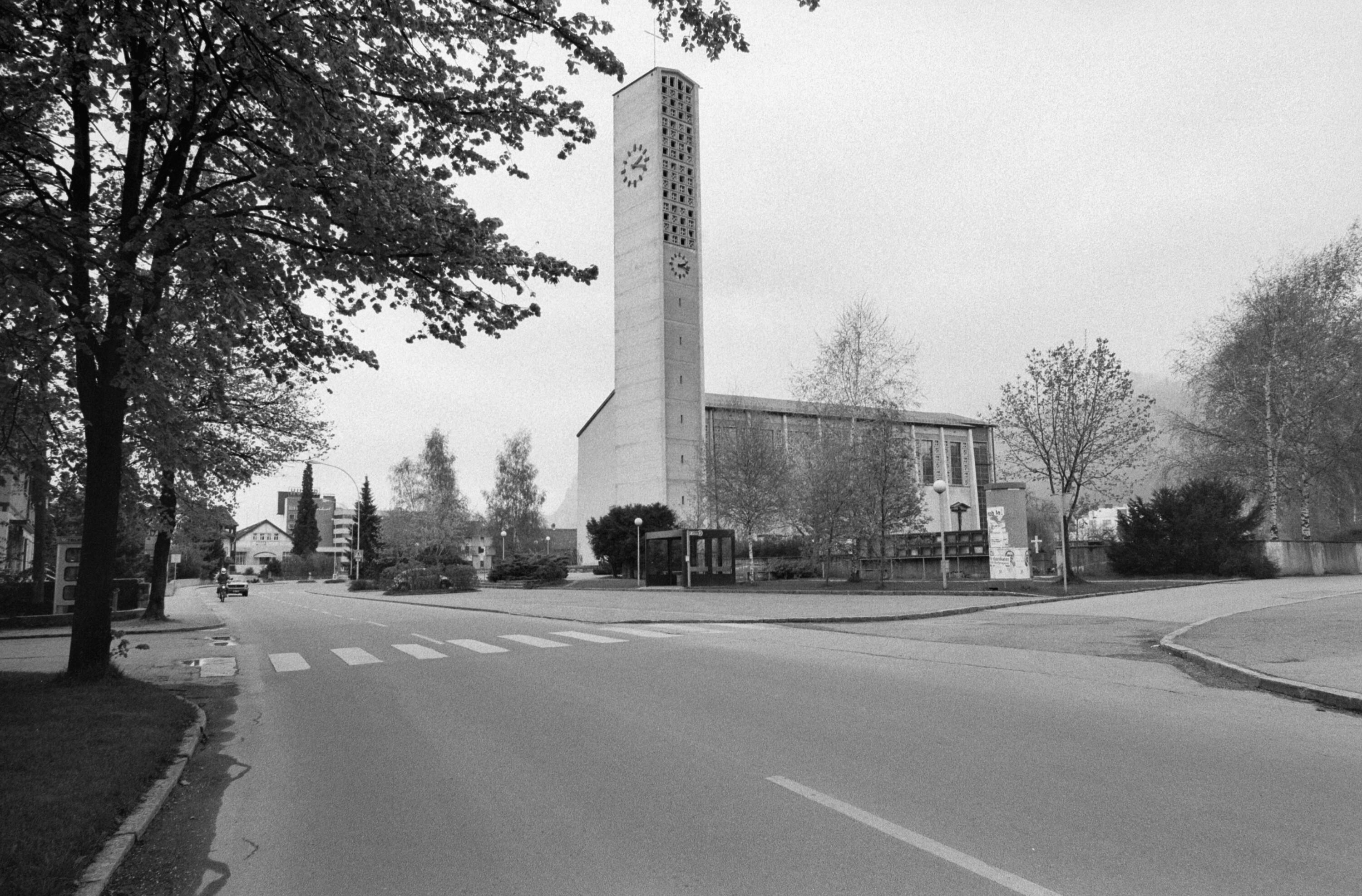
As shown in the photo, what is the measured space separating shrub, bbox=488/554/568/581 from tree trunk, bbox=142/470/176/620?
1168 inches

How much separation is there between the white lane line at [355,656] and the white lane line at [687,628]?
6172 mm

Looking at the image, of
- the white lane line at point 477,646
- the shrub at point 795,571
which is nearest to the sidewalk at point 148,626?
the white lane line at point 477,646

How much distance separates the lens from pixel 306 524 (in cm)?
12025

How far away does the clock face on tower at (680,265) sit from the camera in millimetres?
70750

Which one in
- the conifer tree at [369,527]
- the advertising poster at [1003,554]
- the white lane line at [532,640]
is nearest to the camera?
the white lane line at [532,640]

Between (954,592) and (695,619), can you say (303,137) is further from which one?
(954,592)

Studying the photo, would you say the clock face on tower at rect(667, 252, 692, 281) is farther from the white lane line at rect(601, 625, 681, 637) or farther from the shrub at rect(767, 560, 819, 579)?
the white lane line at rect(601, 625, 681, 637)

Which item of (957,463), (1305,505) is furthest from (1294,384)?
(957,463)

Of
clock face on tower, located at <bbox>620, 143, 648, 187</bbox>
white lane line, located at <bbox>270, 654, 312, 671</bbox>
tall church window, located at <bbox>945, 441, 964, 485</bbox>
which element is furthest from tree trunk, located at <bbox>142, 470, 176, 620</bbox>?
tall church window, located at <bbox>945, 441, 964, 485</bbox>

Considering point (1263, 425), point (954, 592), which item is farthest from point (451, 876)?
point (1263, 425)

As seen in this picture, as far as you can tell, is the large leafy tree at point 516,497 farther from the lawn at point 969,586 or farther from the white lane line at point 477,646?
the white lane line at point 477,646

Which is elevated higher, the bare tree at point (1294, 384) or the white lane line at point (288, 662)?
the bare tree at point (1294, 384)

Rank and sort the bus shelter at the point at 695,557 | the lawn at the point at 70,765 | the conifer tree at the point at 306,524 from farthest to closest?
the conifer tree at the point at 306,524 → the bus shelter at the point at 695,557 → the lawn at the point at 70,765

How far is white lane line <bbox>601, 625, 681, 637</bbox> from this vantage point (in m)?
17.1
